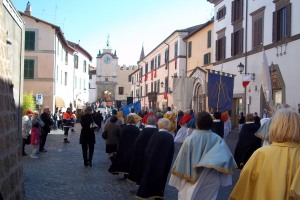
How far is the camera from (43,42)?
4050 cm

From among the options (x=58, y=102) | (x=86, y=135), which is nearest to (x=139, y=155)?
(x=86, y=135)

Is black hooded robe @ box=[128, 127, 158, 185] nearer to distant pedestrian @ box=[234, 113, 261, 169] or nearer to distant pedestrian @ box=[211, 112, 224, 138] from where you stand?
distant pedestrian @ box=[234, 113, 261, 169]

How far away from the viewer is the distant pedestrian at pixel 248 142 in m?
11.8

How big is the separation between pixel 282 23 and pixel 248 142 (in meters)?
11.5

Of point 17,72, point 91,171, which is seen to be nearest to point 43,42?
point 91,171

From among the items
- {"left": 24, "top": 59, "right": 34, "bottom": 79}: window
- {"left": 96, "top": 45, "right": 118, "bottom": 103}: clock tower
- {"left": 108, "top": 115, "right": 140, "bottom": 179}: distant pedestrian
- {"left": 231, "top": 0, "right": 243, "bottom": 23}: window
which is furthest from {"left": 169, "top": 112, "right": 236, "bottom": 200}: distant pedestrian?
{"left": 96, "top": 45, "right": 118, "bottom": 103}: clock tower

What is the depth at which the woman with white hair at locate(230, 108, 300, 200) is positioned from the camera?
390 centimetres

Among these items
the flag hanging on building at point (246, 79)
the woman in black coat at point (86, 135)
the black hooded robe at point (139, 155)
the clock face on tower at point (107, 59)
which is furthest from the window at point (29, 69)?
the clock face on tower at point (107, 59)

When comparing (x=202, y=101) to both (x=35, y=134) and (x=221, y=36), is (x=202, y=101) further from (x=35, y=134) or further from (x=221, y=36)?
(x=35, y=134)

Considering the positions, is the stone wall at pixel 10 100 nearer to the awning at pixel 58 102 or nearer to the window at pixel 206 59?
the window at pixel 206 59

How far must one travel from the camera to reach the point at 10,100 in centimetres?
675

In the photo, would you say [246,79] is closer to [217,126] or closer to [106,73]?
[217,126]

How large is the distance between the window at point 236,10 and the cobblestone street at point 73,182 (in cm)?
1544

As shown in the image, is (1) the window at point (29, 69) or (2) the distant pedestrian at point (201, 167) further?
(1) the window at point (29, 69)
